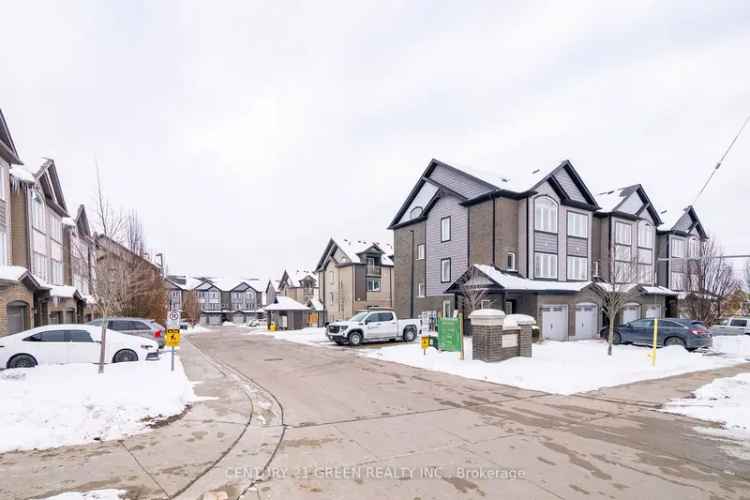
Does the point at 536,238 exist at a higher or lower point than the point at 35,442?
higher

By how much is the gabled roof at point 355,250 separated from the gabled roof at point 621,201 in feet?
71.7

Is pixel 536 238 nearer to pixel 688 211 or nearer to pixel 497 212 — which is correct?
pixel 497 212

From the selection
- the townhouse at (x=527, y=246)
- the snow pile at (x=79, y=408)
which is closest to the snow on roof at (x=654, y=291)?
the townhouse at (x=527, y=246)

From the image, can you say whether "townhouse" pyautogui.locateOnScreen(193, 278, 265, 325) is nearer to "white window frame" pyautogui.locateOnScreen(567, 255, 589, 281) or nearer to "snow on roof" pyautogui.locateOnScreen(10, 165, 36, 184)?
"snow on roof" pyautogui.locateOnScreen(10, 165, 36, 184)

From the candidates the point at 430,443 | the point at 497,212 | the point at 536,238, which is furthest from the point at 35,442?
the point at 536,238

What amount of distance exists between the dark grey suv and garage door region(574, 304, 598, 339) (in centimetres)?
389

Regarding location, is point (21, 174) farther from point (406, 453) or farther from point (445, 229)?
point (445, 229)

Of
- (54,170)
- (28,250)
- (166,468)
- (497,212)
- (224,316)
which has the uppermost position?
(54,170)

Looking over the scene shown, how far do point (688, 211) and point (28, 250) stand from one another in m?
49.5

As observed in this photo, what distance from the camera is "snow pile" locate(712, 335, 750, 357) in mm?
19109

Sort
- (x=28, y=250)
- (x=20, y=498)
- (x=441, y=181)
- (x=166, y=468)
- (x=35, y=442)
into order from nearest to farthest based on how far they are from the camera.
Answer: (x=20, y=498), (x=166, y=468), (x=35, y=442), (x=28, y=250), (x=441, y=181)

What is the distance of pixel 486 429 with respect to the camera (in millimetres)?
7152

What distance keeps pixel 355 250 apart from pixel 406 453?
1478 inches

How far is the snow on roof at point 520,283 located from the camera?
22.6 meters
